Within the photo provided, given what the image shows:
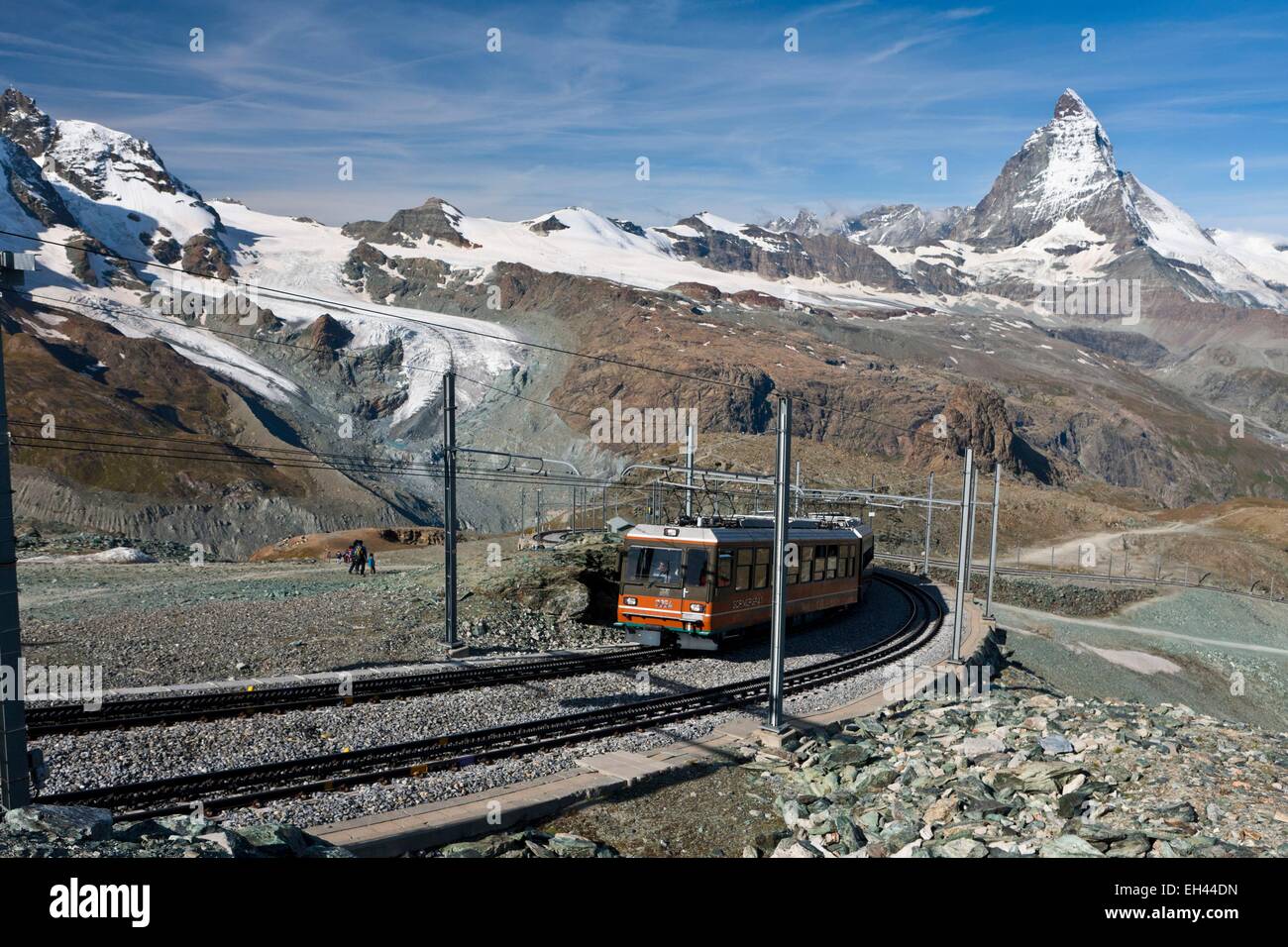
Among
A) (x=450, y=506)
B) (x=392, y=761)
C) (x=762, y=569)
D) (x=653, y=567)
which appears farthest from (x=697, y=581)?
(x=392, y=761)

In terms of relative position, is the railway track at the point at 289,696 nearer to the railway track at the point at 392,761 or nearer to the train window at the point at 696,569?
the train window at the point at 696,569

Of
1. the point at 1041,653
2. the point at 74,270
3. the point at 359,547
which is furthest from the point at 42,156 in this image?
the point at 1041,653

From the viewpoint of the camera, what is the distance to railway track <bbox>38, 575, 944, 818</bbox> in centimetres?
1253

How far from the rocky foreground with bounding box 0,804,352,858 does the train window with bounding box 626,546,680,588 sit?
13.9m

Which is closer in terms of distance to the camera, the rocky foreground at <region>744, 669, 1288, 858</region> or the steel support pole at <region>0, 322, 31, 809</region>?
the steel support pole at <region>0, 322, 31, 809</region>

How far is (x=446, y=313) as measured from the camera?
176625mm

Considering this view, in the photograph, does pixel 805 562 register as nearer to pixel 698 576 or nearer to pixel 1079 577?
pixel 698 576

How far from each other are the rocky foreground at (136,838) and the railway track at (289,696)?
588cm

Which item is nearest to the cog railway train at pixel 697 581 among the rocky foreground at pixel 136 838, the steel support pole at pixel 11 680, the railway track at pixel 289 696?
the railway track at pixel 289 696

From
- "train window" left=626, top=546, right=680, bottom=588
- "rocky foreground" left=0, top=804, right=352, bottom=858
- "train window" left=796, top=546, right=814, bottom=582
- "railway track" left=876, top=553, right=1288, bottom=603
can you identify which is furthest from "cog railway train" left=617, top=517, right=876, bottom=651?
"railway track" left=876, top=553, right=1288, bottom=603

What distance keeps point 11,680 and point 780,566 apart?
482 inches

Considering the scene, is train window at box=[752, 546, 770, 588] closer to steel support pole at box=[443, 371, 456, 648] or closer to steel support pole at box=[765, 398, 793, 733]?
steel support pole at box=[765, 398, 793, 733]

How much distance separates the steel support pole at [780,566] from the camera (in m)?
17.4

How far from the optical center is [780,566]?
1772cm
